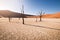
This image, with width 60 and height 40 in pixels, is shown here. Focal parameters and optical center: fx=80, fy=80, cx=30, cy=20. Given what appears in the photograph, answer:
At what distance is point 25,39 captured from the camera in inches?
326

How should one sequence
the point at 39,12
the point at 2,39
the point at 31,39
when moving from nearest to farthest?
the point at 2,39, the point at 31,39, the point at 39,12

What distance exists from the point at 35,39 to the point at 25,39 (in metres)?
1.06

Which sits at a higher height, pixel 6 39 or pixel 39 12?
pixel 39 12

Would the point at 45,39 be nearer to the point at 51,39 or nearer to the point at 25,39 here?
the point at 51,39

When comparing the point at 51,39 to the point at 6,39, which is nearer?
the point at 6,39

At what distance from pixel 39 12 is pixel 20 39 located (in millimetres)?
30865

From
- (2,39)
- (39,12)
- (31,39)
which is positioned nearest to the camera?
(2,39)

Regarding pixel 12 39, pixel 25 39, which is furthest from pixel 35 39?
pixel 12 39

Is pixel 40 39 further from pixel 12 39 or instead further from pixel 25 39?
pixel 12 39

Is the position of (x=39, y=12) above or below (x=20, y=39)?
above

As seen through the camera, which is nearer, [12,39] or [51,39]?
[12,39]

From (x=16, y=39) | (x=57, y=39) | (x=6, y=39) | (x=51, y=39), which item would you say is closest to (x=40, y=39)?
(x=51, y=39)

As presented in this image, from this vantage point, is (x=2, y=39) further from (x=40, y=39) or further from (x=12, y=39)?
(x=40, y=39)

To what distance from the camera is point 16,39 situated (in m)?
8.13
